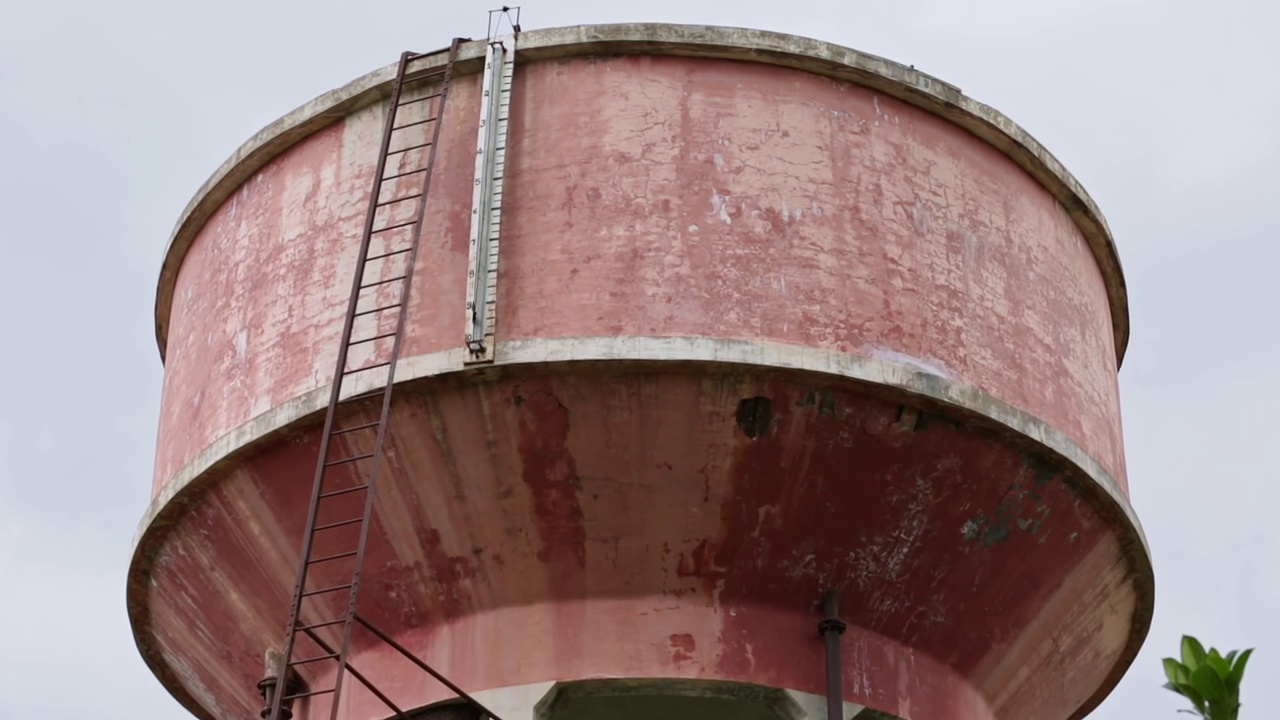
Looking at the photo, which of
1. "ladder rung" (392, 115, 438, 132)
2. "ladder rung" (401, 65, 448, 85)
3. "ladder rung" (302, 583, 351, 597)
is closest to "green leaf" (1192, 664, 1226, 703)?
"ladder rung" (302, 583, 351, 597)

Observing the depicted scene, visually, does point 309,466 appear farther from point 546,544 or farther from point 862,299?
point 862,299

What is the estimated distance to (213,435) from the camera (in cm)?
1062

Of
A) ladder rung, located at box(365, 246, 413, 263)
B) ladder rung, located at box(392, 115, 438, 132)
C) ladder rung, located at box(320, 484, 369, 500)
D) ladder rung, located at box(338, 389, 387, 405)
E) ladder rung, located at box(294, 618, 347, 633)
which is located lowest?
ladder rung, located at box(294, 618, 347, 633)

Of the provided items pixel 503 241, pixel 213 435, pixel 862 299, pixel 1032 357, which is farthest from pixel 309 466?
pixel 1032 357

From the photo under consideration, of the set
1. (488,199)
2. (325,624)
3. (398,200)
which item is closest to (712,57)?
(488,199)

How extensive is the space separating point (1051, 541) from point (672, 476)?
6.52 feet

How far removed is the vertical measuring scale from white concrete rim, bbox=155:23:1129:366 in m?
0.15

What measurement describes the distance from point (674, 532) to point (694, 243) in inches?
52.8

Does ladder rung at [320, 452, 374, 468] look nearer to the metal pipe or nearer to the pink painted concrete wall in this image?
the pink painted concrete wall

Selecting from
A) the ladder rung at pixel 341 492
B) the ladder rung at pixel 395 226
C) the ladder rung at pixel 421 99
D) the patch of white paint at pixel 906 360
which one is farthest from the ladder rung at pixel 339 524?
the patch of white paint at pixel 906 360

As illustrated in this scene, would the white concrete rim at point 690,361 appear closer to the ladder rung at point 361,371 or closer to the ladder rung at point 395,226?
the ladder rung at point 361,371

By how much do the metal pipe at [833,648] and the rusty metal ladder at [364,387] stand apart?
62.9 inches

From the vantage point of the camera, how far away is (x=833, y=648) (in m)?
10.3

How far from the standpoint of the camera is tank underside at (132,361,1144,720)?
9.87m
